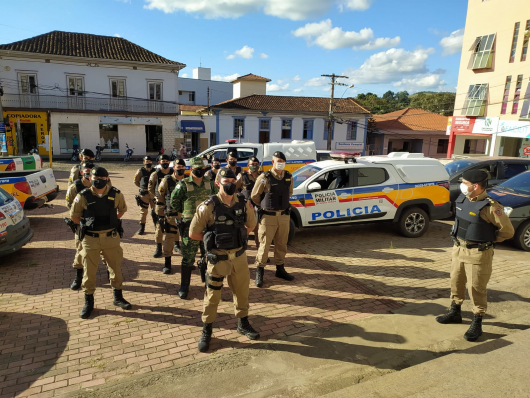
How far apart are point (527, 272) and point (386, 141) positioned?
3450 cm

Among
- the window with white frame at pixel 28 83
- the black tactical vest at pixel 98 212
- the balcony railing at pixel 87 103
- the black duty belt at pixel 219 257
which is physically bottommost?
the black duty belt at pixel 219 257

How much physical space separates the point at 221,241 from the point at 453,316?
3152 mm

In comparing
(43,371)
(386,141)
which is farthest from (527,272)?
(386,141)

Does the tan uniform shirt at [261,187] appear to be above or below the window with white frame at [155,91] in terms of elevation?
below

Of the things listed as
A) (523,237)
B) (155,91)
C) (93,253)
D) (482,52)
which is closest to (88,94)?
(155,91)

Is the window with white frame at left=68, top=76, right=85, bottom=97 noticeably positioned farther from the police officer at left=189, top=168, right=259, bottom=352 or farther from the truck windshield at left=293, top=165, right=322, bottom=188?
the police officer at left=189, top=168, right=259, bottom=352

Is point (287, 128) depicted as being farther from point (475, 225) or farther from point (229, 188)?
point (229, 188)

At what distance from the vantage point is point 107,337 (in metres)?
4.40

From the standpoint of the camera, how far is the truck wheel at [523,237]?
301 inches

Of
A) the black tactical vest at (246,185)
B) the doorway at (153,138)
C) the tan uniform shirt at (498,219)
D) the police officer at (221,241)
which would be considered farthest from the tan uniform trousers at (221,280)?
the doorway at (153,138)

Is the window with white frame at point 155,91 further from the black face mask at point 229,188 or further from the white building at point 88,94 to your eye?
the black face mask at point 229,188

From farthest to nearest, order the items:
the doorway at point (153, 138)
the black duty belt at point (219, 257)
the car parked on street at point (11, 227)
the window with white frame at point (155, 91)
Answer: the doorway at point (153, 138) → the window with white frame at point (155, 91) → the car parked on street at point (11, 227) → the black duty belt at point (219, 257)

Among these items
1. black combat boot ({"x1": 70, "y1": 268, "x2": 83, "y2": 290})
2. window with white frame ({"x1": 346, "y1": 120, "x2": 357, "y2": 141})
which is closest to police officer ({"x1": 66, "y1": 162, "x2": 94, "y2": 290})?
black combat boot ({"x1": 70, "y1": 268, "x2": 83, "y2": 290})

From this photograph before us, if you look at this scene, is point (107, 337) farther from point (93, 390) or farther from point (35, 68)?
point (35, 68)
